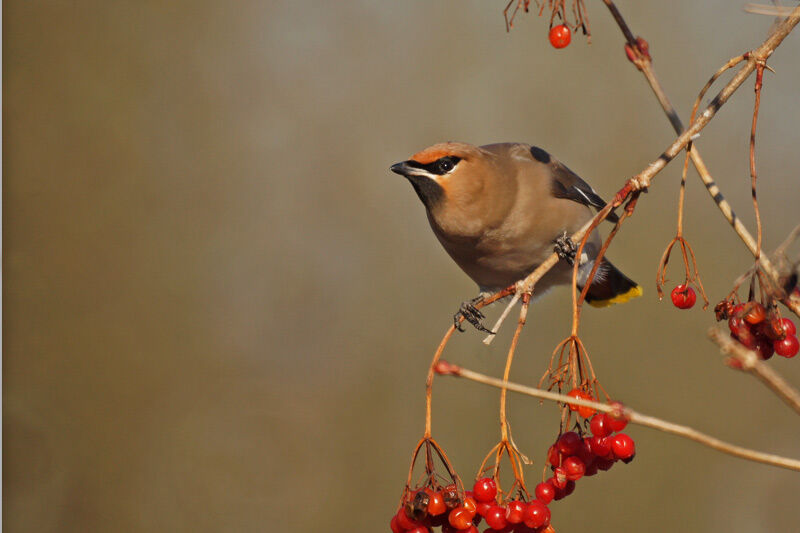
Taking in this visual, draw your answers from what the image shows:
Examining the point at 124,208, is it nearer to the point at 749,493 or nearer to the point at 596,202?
the point at 596,202

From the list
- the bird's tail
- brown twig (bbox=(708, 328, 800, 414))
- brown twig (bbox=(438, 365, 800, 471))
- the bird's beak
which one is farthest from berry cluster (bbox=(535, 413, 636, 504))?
the bird's tail

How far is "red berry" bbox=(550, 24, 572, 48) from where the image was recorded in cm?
244

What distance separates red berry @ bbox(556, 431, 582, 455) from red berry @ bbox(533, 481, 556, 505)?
3.0 inches

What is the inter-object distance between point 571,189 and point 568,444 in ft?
7.17

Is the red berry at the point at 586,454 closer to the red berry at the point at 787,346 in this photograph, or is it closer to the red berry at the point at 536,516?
the red berry at the point at 536,516

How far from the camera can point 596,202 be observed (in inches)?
156

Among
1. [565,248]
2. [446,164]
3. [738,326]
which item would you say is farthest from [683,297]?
[446,164]

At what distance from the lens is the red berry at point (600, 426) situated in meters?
1.85

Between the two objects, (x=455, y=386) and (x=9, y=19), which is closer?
(x=455, y=386)

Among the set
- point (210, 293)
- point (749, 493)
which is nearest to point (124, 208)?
point (210, 293)

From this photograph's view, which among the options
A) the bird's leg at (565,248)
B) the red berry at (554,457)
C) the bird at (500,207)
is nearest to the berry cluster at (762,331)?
the red berry at (554,457)

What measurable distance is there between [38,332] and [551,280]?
4941 mm

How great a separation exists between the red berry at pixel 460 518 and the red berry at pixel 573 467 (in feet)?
0.79

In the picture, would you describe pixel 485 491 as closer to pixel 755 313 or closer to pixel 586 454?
pixel 586 454
